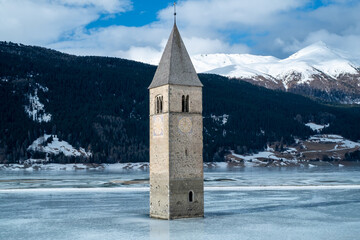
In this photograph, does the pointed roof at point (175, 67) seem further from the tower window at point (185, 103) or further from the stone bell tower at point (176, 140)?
the tower window at point (185, 103)

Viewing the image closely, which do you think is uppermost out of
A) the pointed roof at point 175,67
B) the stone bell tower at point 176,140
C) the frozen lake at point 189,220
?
the pointed roof at point 175,67

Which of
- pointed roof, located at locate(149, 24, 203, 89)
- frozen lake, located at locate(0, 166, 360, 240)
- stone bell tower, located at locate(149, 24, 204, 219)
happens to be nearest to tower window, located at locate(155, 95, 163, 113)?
stone bell tower, located at locate(149, 24, 204, 219)

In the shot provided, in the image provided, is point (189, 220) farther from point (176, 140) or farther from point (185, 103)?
point (185, 103)

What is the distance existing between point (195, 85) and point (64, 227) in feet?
61.3

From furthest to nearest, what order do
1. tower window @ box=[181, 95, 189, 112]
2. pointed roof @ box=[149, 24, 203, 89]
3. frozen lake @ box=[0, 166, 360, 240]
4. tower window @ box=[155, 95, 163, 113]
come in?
tower window @ box=[155, 95, 163, 113]
tower window @ box=[181, 95, 189, 112]
pointed roof @ box=[149, 24, 203, 89]
frozen lake @ box=[0, 166, 360, 240]

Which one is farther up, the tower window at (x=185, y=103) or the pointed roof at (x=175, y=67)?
the pointed roof at (x=175, y=67)

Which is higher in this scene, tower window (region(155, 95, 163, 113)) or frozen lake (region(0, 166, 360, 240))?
tower window (region(155, 95, 163, 113))

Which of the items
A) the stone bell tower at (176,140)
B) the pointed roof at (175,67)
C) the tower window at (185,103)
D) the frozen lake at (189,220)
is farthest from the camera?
the tower window at (185,103)

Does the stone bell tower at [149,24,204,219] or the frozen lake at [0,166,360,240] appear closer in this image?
the frozen lake at [0,166,360,240]

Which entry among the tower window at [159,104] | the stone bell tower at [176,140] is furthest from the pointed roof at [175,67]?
the tower window at [159,104]

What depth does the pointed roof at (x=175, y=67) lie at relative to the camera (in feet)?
172

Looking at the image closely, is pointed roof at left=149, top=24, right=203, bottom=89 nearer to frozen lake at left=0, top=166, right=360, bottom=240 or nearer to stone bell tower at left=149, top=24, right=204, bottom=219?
Answer: stone bell tower at left=149, top=24, right=204, bottom=219

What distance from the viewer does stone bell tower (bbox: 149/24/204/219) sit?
5112 cm

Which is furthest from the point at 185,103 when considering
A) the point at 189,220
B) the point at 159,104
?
the point at 189,220
